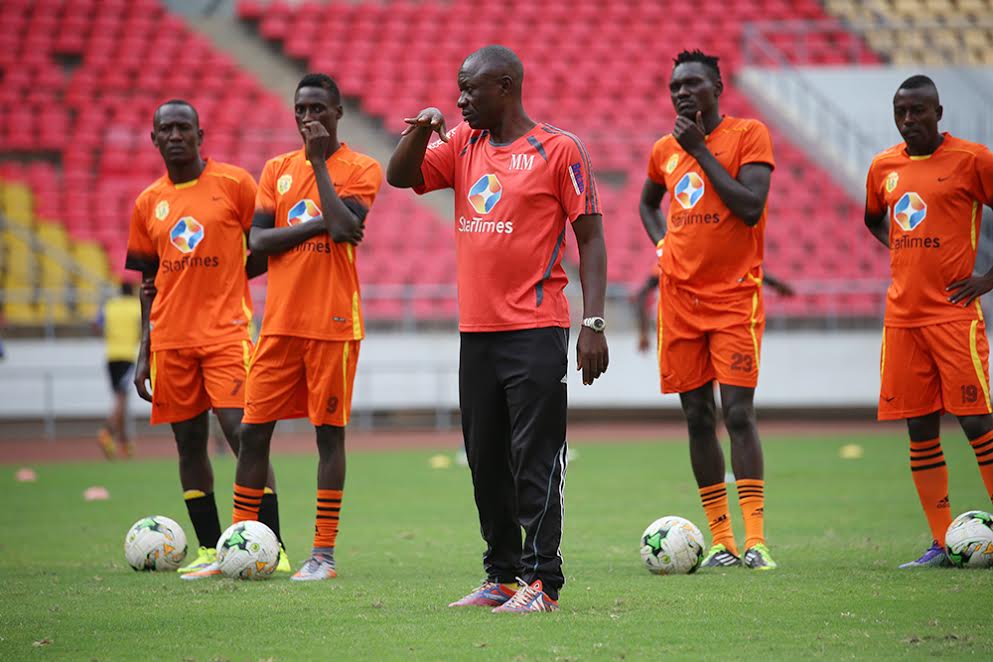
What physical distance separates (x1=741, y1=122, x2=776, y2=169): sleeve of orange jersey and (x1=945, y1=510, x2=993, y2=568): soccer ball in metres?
2.32

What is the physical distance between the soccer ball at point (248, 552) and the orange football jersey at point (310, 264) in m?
1.08

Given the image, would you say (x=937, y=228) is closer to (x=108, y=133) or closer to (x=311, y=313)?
(x=311, y=313)

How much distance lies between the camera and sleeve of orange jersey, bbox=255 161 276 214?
24.4ft

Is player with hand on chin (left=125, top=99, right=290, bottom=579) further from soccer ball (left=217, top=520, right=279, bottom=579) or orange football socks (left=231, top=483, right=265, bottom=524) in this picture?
soccer ball (left=217, top=520, right=279, bottom=579)

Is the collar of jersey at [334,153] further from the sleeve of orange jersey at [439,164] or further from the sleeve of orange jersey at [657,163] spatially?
the sleeve of orange jersey at [657,163]

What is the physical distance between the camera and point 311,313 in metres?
7.27

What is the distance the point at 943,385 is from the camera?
24.7 feet

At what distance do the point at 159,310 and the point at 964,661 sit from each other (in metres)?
4.94

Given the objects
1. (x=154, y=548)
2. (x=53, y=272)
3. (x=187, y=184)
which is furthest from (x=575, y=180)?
(x=53, y=272)

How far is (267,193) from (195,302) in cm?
84

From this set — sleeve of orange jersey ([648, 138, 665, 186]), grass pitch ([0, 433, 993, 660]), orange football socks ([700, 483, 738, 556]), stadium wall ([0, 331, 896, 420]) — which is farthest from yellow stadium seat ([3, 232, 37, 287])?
orange football socks ([700, 483, 738, 556])

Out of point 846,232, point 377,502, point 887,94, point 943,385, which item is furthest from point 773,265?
point 943,385

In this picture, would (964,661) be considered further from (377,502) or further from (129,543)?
(377,502)

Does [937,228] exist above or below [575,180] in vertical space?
below
